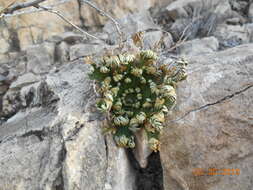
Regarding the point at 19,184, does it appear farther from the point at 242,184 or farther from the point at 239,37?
the point at 239,37

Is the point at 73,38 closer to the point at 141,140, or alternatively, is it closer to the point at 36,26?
the point at 36,26

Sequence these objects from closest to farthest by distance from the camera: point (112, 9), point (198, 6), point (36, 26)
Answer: point (198, 6)
point (36, 26)
point (112, 9)

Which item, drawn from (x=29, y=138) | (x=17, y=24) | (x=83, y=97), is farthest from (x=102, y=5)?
(x=29, y=138)

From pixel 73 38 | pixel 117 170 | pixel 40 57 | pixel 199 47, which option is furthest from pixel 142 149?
pixel 73 38

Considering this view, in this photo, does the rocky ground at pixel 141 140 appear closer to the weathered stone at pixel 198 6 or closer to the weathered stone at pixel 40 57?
the weathered stone at pixel 40 57

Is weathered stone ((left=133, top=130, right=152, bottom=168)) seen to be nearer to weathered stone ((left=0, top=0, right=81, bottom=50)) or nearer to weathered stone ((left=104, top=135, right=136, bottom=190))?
weathered stone ((left=104, top=135, right=136, bottom=190))
